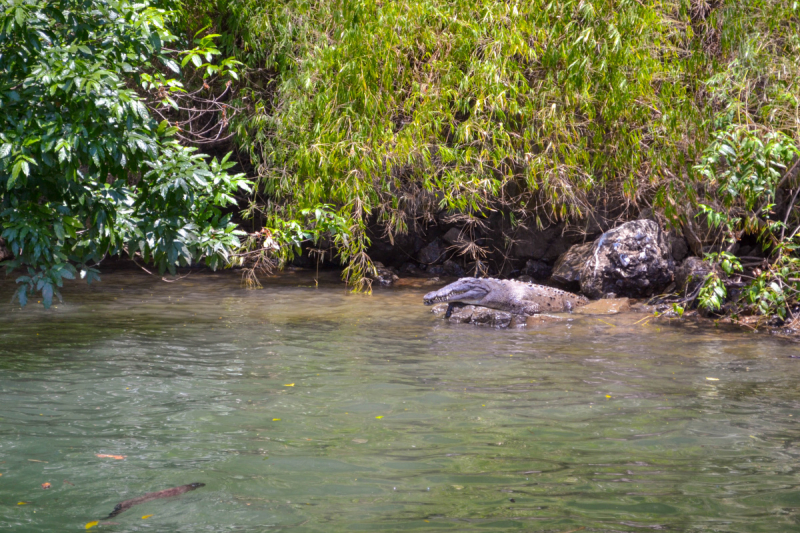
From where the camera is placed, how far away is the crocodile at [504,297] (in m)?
9.29

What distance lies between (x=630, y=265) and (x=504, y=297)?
7.12 ft

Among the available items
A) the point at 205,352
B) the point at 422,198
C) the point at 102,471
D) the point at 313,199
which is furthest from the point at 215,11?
the point at 102,471

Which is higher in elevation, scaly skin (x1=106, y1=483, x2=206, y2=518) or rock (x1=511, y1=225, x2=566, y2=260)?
rock (x1=511, y1=225, x2=566, y2=260)

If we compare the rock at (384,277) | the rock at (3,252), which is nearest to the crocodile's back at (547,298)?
the rock at (384,277)

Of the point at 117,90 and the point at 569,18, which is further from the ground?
the point at 569,18

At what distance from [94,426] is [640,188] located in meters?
8.27

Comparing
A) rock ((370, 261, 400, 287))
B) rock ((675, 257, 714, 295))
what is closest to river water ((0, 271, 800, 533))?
rock ((675, 257, 714, 295))

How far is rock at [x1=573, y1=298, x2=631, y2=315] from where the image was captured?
9.38 m

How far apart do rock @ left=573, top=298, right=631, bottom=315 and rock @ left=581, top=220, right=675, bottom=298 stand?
1.56ft

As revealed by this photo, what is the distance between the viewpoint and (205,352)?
685 centimetres

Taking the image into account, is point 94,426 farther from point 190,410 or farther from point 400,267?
point 400,267

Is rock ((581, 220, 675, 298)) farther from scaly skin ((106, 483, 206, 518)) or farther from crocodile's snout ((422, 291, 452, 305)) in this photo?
scaly skin ((106, 483, 206, 518))

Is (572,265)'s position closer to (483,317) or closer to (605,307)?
(605,307)

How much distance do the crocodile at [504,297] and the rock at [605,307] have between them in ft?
0.55
